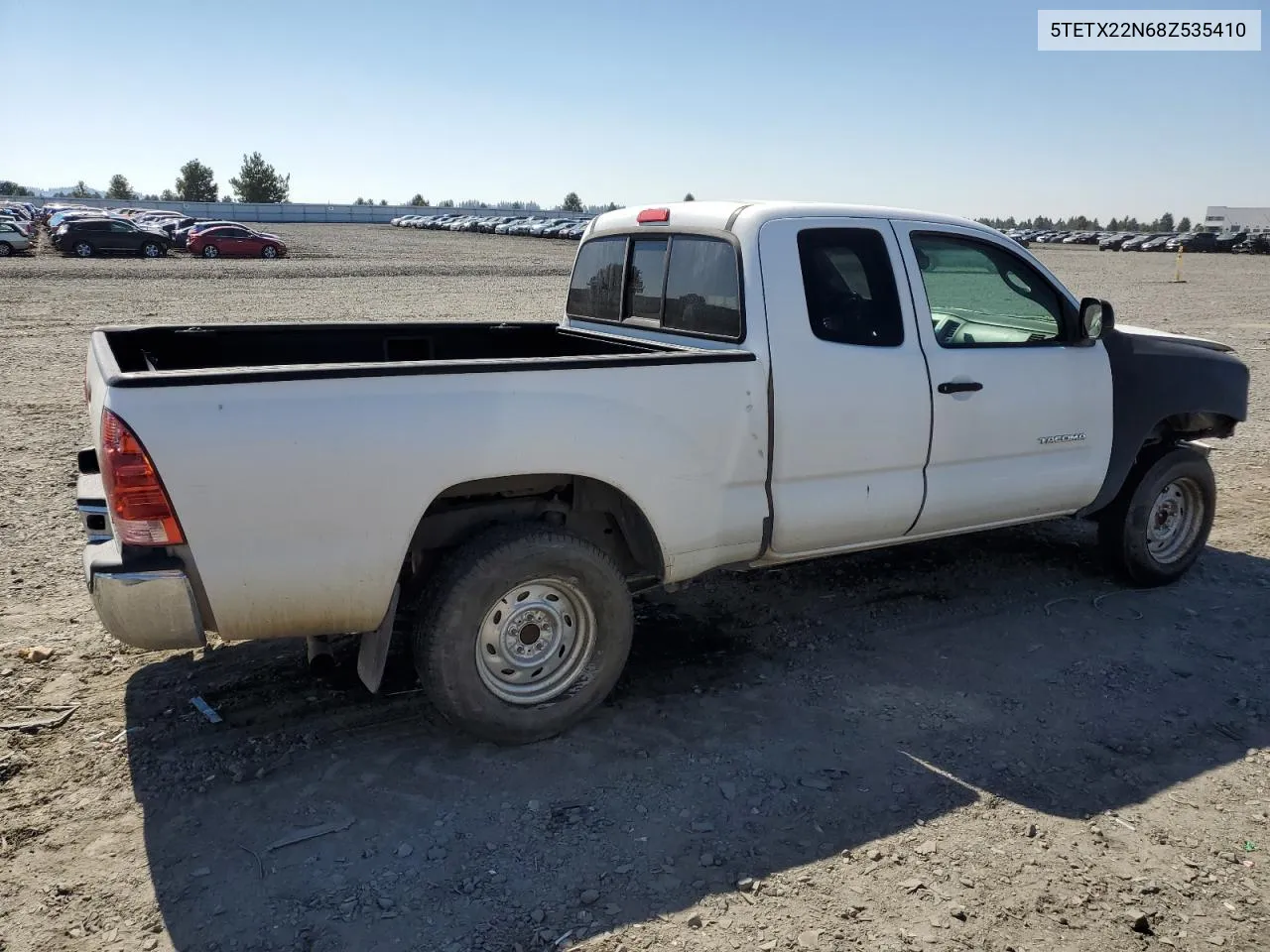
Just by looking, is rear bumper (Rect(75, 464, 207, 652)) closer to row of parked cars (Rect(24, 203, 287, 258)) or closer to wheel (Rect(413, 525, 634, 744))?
wheel (Rect(413, 525, 634, 744))

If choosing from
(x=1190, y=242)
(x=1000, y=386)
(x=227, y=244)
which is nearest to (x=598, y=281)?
(x=1000, y=386)

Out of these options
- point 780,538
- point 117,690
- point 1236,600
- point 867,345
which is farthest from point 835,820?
point 1236,600

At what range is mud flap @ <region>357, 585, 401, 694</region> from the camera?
12.4 ft

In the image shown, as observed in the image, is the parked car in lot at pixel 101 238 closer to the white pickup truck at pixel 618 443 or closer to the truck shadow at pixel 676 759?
the white pickup truck at pixel 618 443

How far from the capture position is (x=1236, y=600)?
565 cm

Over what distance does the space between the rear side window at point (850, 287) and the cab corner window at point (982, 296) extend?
0.25m

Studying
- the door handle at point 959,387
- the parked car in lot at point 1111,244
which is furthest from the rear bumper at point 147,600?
the parked car in lot at point 1111,244

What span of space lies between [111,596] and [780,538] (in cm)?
270

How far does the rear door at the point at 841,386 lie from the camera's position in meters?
4.32

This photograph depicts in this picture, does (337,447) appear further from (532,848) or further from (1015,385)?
(1015,385)

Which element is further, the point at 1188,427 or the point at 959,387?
the point at 1188,427

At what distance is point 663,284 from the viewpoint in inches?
198

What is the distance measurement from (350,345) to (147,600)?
2407 mm

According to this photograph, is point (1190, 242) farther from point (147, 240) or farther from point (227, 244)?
point (147, 240)
